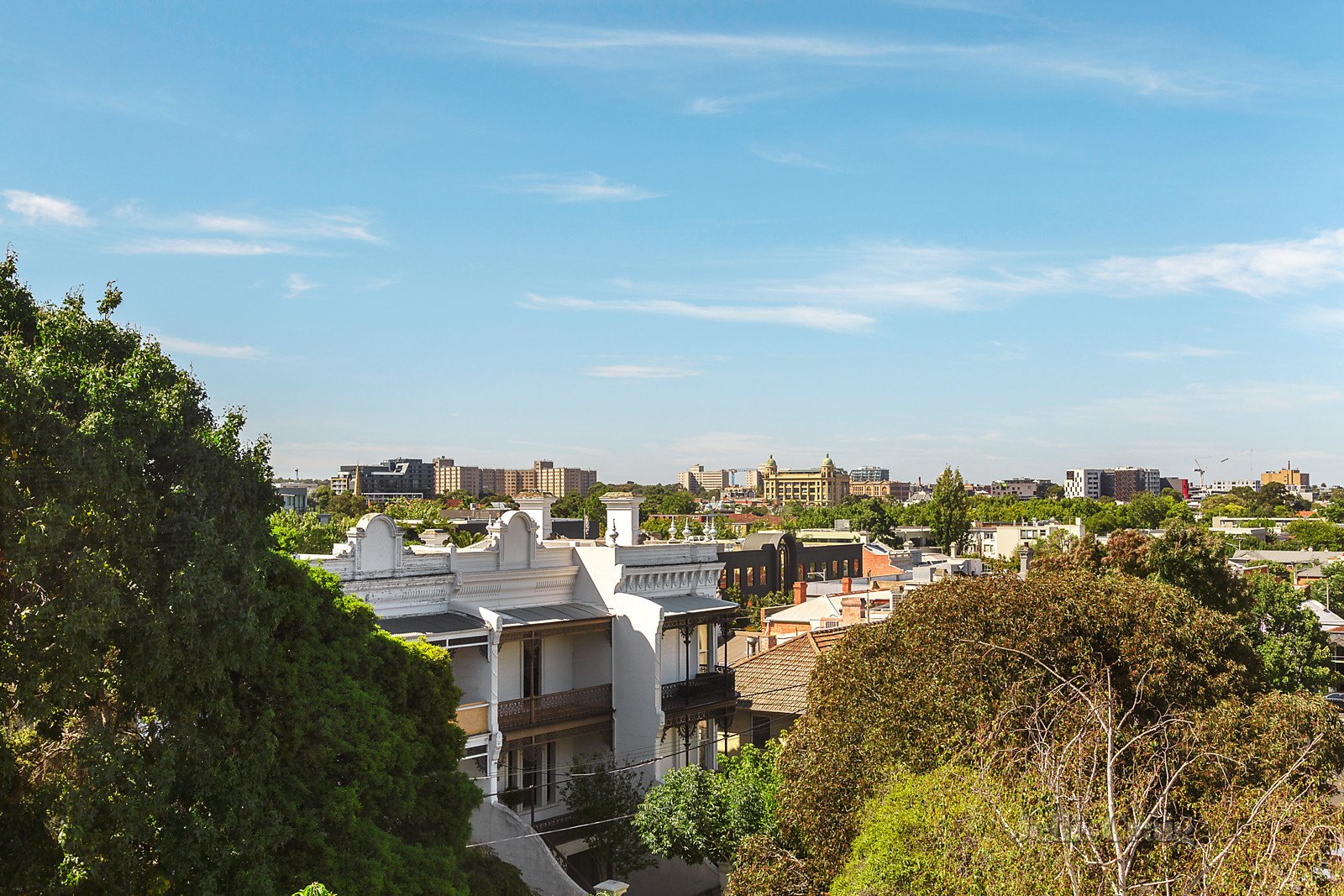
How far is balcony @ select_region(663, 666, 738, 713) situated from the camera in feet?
98.6

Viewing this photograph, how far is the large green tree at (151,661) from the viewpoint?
44.5ft

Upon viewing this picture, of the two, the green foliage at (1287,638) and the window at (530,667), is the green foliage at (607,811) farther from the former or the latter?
the green foliage at (1287,638)

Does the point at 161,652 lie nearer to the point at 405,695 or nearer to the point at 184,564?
the point at 184,564

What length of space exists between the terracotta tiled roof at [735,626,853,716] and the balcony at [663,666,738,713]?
143 inches

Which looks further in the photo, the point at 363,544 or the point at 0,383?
the point at 363,544

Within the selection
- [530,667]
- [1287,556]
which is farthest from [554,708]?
[1287,556]

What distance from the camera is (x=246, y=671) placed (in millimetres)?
16297

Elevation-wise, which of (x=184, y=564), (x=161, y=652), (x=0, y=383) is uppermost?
(x=0, y=383)

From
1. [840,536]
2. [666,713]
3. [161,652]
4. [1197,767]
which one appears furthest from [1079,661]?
[840,536]

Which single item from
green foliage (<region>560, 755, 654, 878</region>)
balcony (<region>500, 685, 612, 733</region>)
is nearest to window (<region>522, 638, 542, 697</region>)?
balcony (<region>500, 685, 612, 733</region>)

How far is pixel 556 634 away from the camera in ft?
93.7

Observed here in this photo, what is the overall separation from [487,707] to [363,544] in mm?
4426

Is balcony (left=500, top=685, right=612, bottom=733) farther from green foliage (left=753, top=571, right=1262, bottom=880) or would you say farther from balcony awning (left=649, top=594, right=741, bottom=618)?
green foliage (left=753, top=571, right=1262, bottom=880)

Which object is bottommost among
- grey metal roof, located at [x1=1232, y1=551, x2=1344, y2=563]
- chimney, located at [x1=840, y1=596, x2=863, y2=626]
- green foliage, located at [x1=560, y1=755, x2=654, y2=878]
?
green foliage, located at [x1=560, y1=755, x2=654, y2=878]
